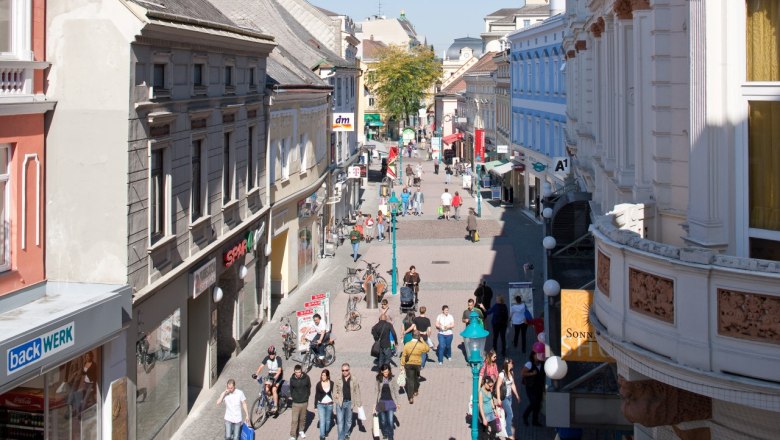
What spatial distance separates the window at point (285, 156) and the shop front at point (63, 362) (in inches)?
584

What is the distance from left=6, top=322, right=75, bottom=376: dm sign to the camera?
1090 cm

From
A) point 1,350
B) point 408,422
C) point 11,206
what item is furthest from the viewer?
point 408,422

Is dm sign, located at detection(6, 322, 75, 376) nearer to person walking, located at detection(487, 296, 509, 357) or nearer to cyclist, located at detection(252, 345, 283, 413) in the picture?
cyclist, located at detection(252, 345, 283, 413)

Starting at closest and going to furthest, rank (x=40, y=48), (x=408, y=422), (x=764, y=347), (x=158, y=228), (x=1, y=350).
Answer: (x=764, y=347) → (x=1, y=350) → (x=40, y=48) → (x=158, y=228) → (x=408, y=422)

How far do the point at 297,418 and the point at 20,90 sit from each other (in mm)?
6934

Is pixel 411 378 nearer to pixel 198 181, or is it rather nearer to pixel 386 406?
pixel 386 406

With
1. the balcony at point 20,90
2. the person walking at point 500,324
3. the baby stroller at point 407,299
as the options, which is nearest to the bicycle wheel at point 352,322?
the baby stroller at point 407,299

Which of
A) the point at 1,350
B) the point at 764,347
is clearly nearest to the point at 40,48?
the point at 1,350

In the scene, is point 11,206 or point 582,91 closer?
point 11,206

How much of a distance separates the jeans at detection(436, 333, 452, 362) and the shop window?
6048 millimetres

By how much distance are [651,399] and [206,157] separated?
474 inches

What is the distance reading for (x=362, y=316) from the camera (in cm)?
2686

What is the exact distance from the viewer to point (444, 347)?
70.5ft

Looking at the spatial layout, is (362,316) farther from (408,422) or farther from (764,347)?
(764,347)
